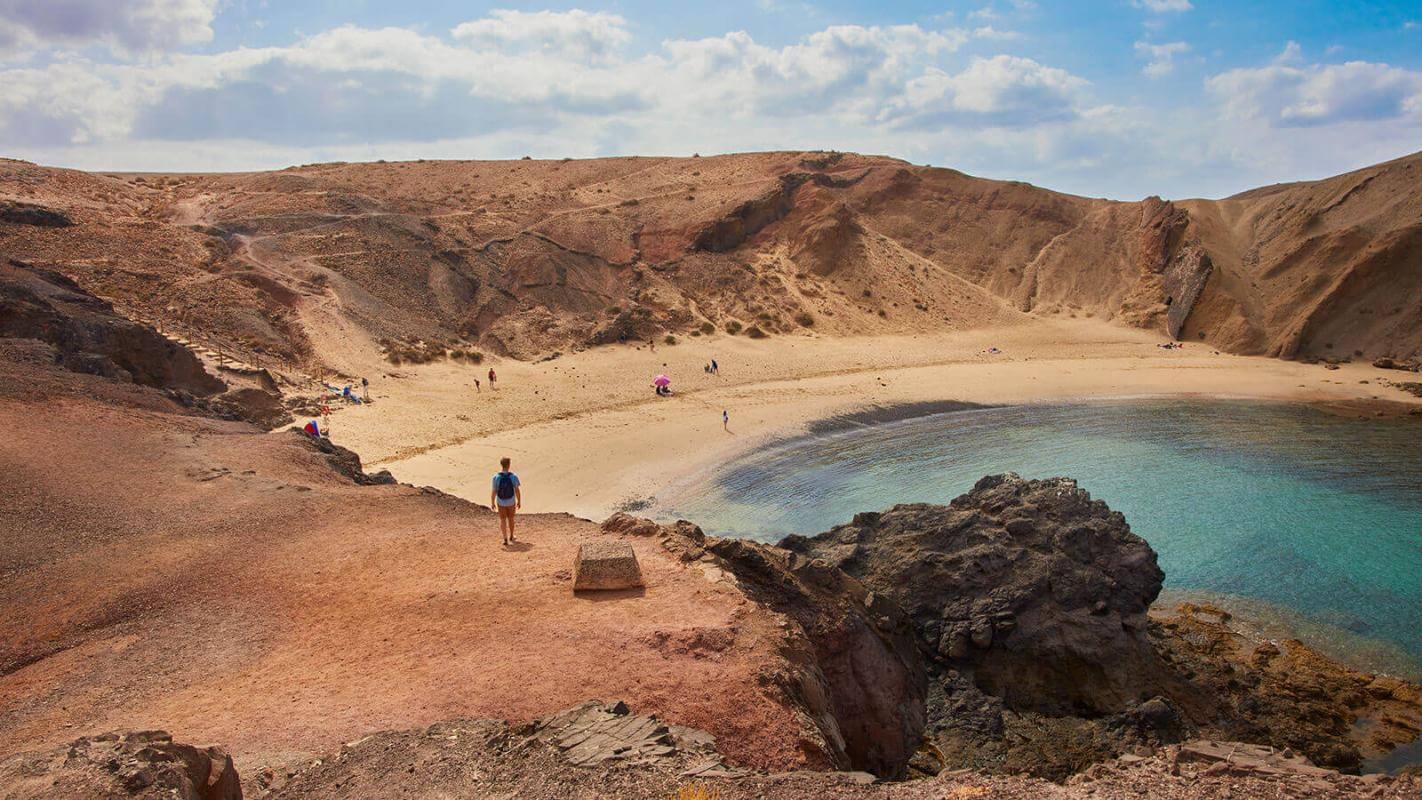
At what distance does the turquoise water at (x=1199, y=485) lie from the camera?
17672 millimetres

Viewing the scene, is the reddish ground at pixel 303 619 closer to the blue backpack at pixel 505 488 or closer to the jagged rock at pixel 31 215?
the blue backpack at pixel 505 488

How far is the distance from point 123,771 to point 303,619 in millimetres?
4682

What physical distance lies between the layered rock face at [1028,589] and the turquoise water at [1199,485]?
4630 mm

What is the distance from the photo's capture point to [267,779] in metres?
6.95

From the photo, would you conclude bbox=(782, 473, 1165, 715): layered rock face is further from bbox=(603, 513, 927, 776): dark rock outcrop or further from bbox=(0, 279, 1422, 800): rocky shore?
bbox=(603, 513, 927, 776): dark rock outcrop

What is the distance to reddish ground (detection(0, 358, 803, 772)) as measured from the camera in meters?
8.14

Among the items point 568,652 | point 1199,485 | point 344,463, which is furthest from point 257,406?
point 1199,485

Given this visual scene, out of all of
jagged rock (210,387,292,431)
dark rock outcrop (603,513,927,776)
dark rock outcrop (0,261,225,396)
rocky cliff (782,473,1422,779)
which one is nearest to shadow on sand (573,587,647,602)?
dark rock outcrop (603,513,927,776)

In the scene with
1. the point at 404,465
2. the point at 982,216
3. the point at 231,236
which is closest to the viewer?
the point at 404,465

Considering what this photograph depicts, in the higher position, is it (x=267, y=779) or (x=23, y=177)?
(x=23, y=177)

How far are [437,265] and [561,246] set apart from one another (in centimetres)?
660

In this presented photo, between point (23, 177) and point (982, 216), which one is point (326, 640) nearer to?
point (23, 177)

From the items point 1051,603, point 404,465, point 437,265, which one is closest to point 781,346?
point 437,265

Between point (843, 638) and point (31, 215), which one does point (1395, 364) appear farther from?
point (31, 215)
